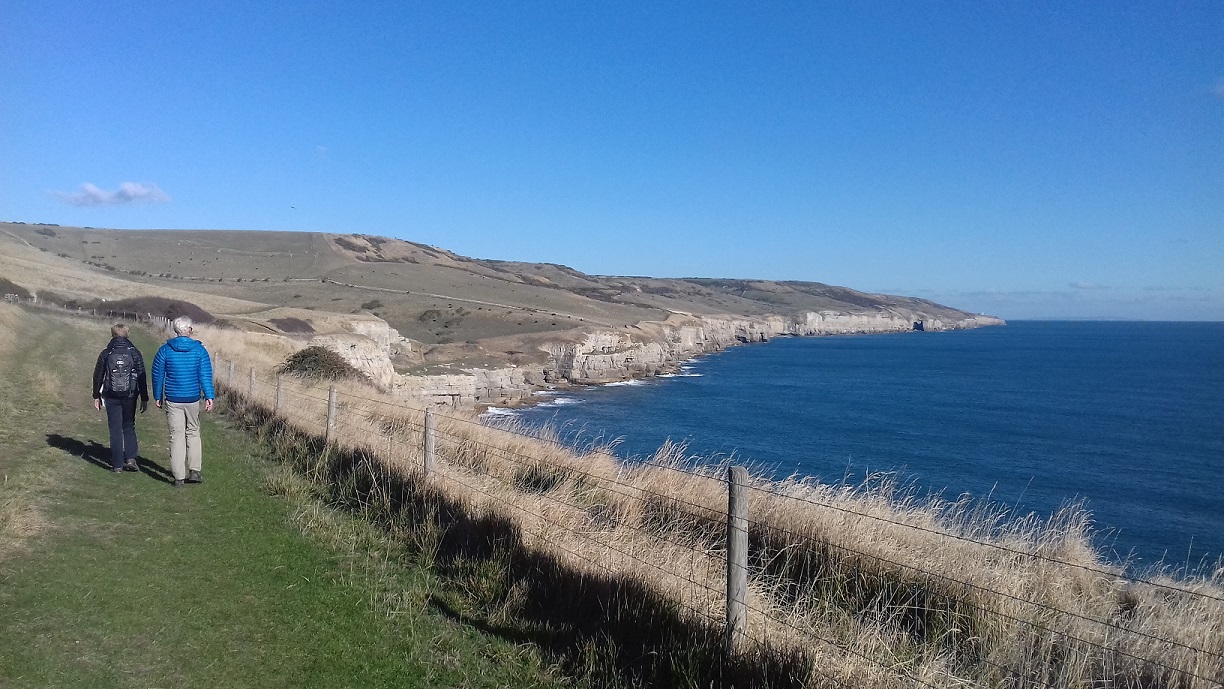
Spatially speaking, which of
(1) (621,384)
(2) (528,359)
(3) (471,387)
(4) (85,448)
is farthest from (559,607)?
(1) (621,384)

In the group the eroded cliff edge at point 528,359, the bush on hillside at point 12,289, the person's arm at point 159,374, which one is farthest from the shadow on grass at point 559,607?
the bush on hillside at point 12,289

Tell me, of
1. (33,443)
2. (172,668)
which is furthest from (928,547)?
(33,443)

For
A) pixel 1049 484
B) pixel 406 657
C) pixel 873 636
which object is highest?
pixel 873 636

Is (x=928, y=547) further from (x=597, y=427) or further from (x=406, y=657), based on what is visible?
(x=597, y=427)

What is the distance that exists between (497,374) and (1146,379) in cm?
6766

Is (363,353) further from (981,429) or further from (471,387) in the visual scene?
(981,429)

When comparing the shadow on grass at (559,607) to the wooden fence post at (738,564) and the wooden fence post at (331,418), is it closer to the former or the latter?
the wooden fence post at (738,564)

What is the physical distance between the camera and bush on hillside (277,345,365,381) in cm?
2646

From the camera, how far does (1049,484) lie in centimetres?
3362

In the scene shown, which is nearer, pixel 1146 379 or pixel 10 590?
pixel 10 590

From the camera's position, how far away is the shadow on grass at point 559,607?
5.07 m

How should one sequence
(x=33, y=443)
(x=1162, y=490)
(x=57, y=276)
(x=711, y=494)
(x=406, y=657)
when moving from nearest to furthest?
(x=406, y=657) → (x=711, y=494) → (x=33, y=443) → (x=1162, y=490) → (x=57, y=276)

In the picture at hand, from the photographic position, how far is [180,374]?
381 inches

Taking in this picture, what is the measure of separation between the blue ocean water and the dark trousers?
646 centimetres
